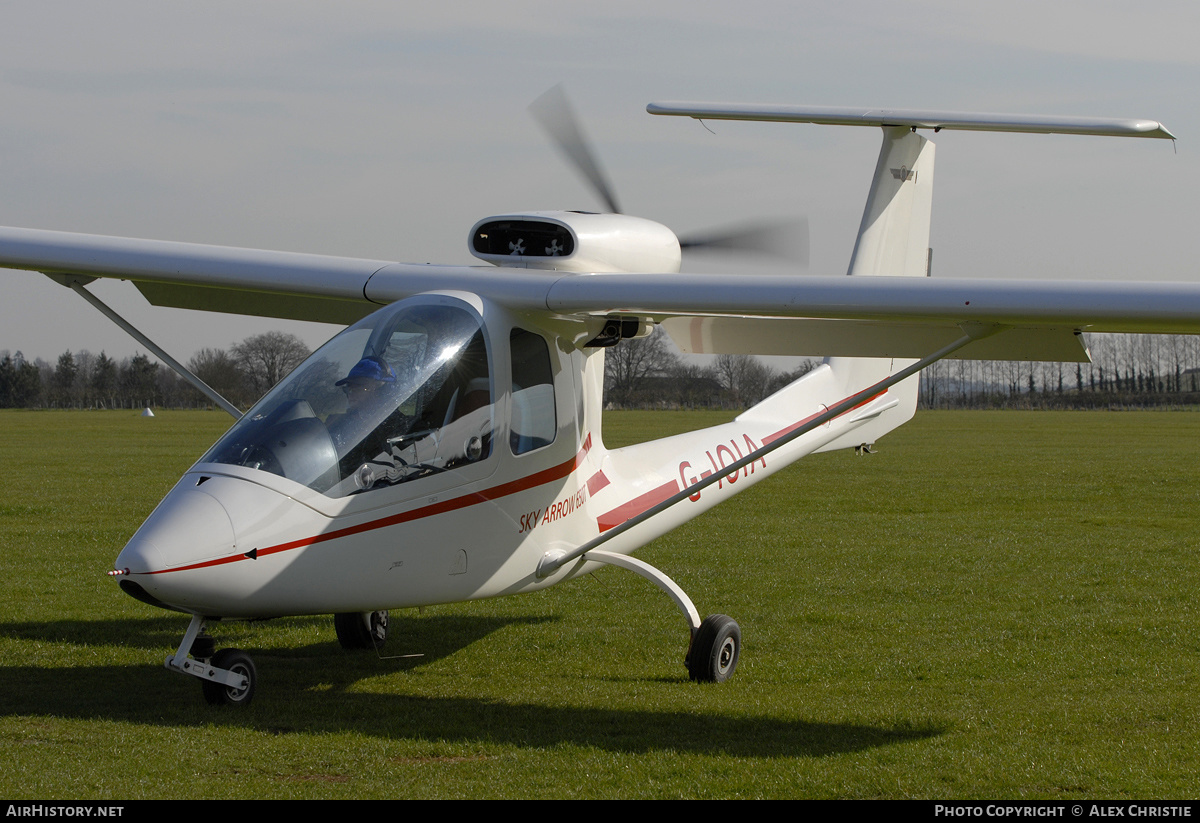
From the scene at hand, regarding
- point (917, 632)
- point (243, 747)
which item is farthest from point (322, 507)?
point (917, 632)

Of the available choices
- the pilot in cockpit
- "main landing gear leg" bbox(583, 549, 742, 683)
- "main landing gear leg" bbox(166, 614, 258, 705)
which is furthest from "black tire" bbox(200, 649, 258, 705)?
"main landing gear leg" bbox(583, 549, 742, 683)

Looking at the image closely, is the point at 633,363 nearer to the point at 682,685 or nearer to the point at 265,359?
the point at 265,359

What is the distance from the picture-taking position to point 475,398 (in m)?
6.73

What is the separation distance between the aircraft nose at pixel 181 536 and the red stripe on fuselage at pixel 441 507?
44mm

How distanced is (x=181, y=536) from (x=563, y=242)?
3.47 meters

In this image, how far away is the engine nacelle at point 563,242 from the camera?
7.73 meters

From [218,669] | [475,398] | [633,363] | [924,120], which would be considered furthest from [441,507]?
[633,363]

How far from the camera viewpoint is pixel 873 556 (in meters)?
13.5

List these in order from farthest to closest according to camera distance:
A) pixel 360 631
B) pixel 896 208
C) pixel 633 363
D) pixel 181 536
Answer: pixel 633 363
pixel 896 208
pixel 360 631
pixel 181 536

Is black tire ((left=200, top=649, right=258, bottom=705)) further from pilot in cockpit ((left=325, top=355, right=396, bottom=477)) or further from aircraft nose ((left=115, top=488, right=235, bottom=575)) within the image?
pilot in cockpit ((left=325, top=355, right=396, bottom=477))

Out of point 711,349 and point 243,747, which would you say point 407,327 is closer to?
point 243,747

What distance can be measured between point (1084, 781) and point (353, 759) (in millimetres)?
3576

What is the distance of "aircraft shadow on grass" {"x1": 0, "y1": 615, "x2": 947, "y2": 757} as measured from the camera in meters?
6.02

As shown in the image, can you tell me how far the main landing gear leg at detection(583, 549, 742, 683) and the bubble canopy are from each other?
5.98 feet
